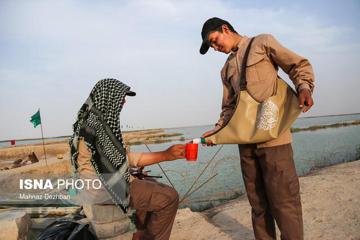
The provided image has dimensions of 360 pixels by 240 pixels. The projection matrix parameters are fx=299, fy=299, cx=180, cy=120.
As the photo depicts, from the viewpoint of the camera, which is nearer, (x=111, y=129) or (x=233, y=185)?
(x=111, y=129)

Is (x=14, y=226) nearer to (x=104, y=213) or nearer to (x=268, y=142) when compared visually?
(x=104, y=213)

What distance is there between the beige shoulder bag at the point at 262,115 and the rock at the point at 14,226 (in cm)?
251

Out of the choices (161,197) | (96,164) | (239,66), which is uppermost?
(239,66)

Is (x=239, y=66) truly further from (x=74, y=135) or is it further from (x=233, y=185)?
(x=233, y=185)

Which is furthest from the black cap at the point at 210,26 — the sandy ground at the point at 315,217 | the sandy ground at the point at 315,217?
the sandy ground at the point at 315,217

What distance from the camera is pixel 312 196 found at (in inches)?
183

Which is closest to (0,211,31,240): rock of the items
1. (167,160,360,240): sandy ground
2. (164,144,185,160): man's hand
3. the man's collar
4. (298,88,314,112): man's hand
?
(167,160,360,240): sandy ground

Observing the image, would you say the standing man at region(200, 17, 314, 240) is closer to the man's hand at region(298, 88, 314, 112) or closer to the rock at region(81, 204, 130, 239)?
the man's hand at region(298, 88, 314, 112)

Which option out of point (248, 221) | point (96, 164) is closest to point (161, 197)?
point (96, 164)

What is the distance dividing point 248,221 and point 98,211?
2.45m

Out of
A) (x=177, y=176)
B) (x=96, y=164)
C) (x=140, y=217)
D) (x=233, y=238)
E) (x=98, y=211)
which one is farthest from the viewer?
(x=177, y=176)

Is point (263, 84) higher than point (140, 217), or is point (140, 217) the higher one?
point (263, 84)

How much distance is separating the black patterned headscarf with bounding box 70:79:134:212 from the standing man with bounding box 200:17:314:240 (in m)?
0.86

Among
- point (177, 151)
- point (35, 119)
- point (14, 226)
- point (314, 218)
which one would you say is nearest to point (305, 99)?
point (177, 151)
